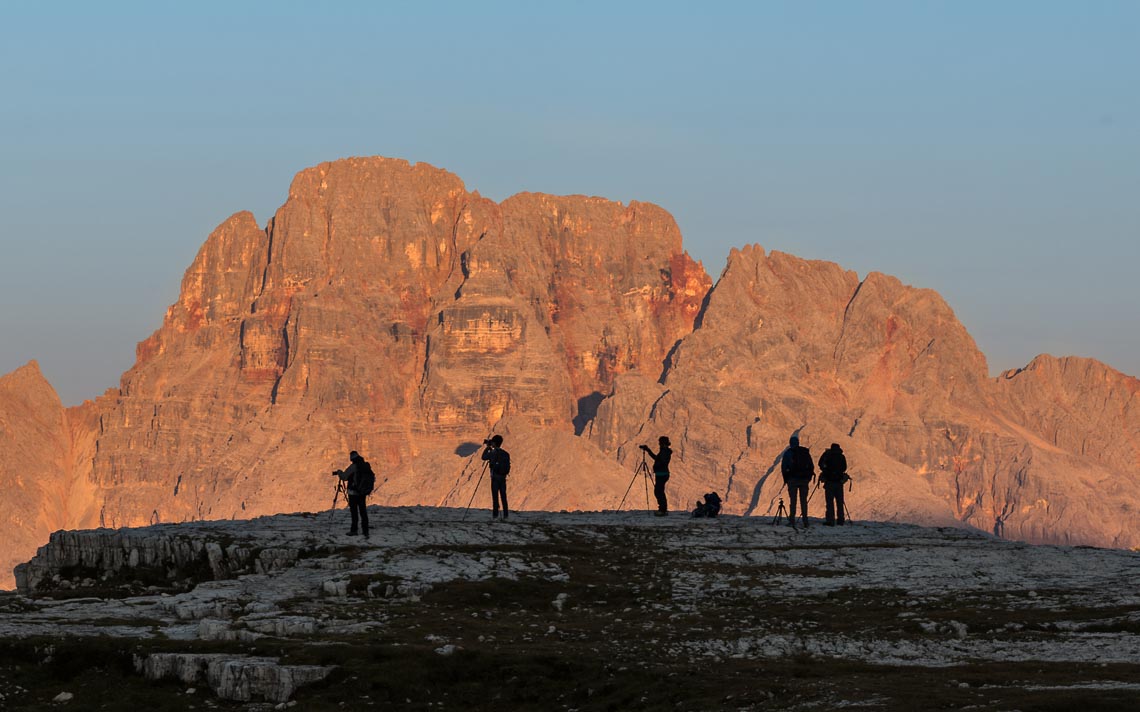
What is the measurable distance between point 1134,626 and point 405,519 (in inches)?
1281

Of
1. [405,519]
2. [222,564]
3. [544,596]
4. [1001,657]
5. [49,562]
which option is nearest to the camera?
[1001,657]

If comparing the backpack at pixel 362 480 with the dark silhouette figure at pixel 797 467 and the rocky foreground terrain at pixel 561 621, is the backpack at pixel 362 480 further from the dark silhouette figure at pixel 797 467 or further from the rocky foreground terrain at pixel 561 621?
the dark silhouette figure at pixel 797 467

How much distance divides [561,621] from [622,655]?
20.8ft

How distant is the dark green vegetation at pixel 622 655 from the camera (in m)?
34.5

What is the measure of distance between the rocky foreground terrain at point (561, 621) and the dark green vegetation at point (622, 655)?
0.23 feet

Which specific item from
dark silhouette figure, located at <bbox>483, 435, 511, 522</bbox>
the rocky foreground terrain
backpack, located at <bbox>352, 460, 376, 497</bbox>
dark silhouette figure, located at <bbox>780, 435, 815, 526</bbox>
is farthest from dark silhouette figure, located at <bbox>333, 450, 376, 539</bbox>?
dark silhouette figure, located at <bbox>780, 435, 815, 526</bbox>

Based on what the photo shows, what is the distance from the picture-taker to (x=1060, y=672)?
119 ft

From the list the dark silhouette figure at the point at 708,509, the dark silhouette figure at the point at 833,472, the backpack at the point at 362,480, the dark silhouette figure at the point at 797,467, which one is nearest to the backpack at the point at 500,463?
the backpack at the point at 362,480

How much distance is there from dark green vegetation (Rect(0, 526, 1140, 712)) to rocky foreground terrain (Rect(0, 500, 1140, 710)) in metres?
0.07

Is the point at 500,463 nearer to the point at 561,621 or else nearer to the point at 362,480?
the point at 362,480

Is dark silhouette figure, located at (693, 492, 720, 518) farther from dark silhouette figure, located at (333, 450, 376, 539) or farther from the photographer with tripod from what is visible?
dark silhouette figure, located at (333, 450, 376, 539)

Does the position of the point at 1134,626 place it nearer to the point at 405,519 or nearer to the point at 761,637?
the point at 761,637

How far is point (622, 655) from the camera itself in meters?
39.2

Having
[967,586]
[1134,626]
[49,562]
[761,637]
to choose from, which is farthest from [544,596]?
[49,562]
